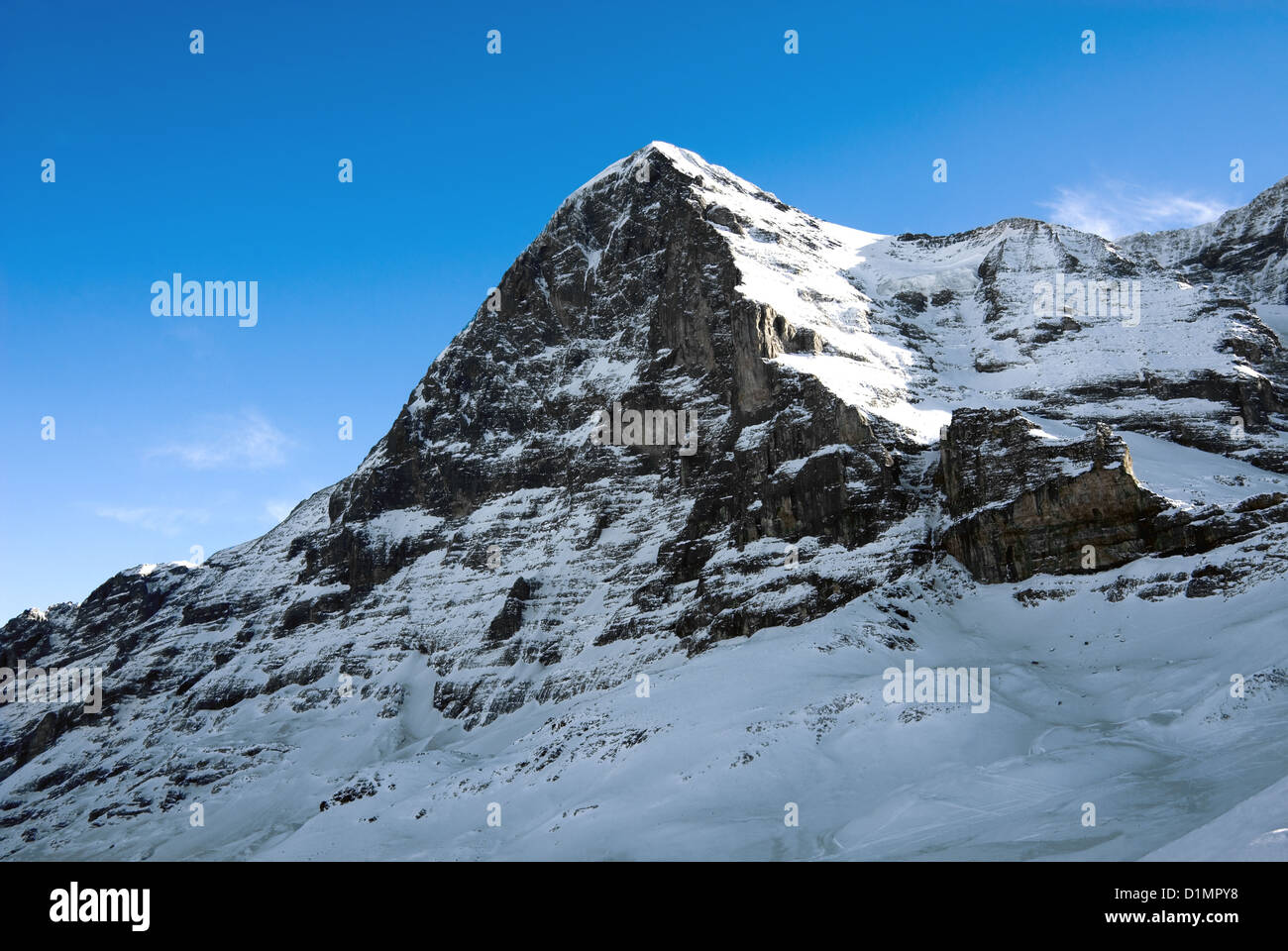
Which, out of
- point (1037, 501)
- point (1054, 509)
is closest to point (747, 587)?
point (1037, 501)

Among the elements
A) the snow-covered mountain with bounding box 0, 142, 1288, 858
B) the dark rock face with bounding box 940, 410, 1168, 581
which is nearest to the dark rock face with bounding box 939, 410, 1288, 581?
the dark rock face with bounding box 940, 410, 1168, 581

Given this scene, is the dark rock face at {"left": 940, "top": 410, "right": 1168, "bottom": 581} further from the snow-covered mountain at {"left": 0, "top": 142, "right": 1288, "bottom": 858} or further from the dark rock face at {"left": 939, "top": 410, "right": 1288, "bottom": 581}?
the snow-covered mountain at {"left": 0, "top": 142, "right": 1288, "bottom": 858}

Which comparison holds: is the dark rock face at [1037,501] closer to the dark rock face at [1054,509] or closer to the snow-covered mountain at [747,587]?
the dark rock face at [1054,509]

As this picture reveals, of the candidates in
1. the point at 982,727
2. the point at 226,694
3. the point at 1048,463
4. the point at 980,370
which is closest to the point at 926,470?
the point at 1048,463

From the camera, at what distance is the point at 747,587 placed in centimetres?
10094

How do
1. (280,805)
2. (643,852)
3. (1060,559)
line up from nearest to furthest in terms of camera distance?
(643,852) < (1060,559) < (280,805)

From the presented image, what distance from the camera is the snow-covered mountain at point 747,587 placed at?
2466 inches

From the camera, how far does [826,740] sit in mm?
67875

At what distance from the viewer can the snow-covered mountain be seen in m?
62.6

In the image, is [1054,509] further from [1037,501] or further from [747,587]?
[747,587]

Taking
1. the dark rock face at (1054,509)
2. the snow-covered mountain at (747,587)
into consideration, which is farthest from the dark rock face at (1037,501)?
the snow-covered mountain at (747,587)

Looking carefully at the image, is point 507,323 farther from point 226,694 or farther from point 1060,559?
point 1060,559

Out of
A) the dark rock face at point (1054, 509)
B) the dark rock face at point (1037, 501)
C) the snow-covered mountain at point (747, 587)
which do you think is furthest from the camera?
the dark rock face at point (1037, 501)
